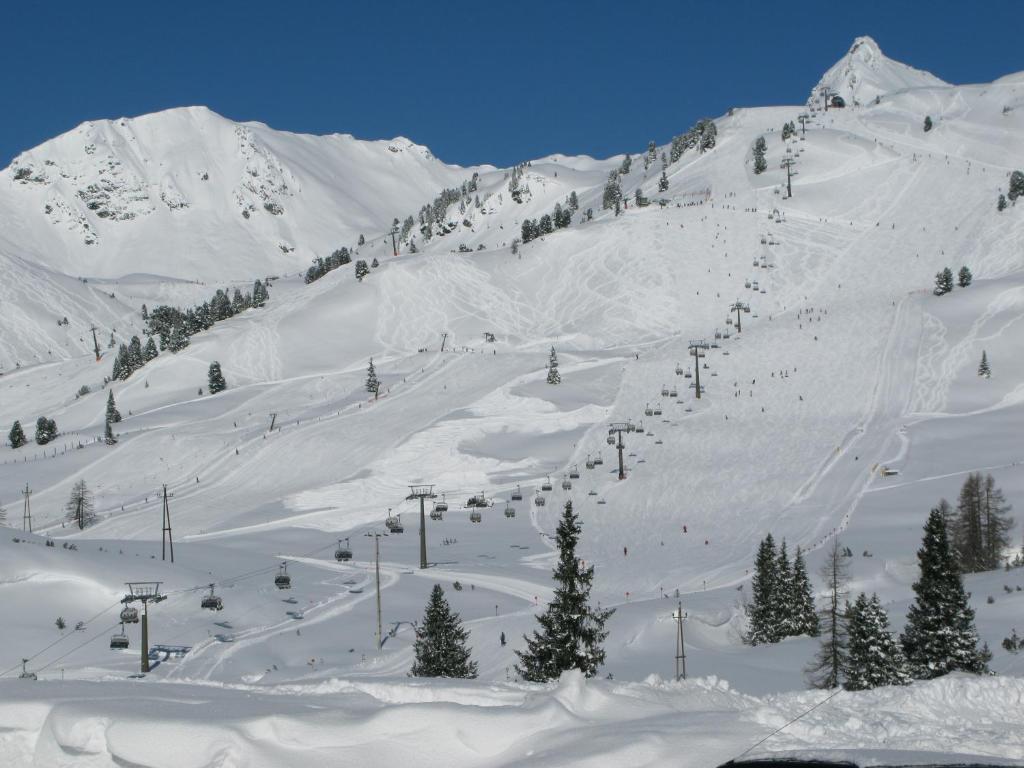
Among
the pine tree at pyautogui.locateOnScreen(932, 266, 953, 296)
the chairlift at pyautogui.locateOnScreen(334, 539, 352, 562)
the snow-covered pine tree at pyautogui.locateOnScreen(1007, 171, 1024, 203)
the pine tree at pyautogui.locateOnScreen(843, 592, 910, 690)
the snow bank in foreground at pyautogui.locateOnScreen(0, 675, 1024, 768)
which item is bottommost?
the chairlift at pyautogui.locateOnScreen(334, 539, 352, 562)

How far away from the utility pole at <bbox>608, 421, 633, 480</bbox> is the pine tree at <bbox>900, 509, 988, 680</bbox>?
45.0m

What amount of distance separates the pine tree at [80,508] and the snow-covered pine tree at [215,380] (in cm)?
3484

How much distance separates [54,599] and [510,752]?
37944 mm

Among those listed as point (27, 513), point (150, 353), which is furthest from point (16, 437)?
point (150, 353)

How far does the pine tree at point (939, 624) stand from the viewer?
25281 mm

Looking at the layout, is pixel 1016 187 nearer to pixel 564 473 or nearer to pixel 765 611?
pixel 564 473

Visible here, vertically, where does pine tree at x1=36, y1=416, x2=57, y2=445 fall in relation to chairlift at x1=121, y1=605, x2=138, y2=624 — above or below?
above

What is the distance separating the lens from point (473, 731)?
11477 mm

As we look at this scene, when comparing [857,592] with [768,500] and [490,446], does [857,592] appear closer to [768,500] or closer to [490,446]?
[768,500]

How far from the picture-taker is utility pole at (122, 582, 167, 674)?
122 feet

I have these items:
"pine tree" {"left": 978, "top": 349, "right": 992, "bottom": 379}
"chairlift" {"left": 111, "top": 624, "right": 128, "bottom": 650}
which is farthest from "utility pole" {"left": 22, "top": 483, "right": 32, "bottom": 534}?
"pine tree" {"left": 978, "top": 349, "right": 992, "bottom": 379}

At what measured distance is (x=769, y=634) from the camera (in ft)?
129

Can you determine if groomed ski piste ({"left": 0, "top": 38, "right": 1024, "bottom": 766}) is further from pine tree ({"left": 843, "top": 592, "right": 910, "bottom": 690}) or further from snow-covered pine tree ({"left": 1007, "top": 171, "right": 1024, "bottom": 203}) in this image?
pine tree ({"left": 843, "top": 592, "right": 910, "bottom": 690})

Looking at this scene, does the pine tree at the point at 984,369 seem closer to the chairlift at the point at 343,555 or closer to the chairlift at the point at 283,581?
the chairlift at the point at 343,555
